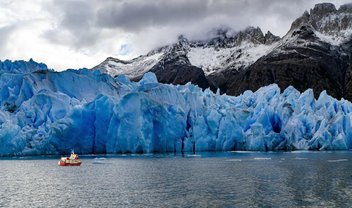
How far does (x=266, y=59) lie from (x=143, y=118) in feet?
301

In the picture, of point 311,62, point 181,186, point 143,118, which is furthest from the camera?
point 311,62

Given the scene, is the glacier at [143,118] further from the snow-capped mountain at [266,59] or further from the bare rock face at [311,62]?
the snow-capped mountain at [266,59]

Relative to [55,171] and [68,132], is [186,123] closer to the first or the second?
[68,132]

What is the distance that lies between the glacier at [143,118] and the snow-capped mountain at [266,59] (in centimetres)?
6308

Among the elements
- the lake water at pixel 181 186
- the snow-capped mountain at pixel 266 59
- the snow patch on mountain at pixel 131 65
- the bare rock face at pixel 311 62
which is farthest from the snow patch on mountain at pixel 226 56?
the lake water at pixel 181 186

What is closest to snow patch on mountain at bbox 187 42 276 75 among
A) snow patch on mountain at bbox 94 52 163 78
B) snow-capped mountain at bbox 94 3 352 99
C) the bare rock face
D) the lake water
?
snow-capped mountain at bbox 94 3 352 99

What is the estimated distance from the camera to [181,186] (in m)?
25.1

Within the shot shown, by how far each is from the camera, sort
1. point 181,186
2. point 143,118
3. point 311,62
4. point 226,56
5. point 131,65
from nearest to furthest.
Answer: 1. point 181,186
2. point 143,118
3. point 311,62
4. point 226,56
5. point 131,65

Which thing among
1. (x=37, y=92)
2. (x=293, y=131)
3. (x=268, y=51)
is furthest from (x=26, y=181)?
(x=268, y=51)

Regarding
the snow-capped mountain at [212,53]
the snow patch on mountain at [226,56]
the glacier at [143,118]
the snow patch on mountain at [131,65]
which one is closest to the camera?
the glacier at [143,118]

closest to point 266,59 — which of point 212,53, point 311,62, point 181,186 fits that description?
point 311,62

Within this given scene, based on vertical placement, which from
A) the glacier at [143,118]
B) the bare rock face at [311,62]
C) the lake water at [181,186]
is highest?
the bare rock face at [311,62]

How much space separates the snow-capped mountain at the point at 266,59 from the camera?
413 ft

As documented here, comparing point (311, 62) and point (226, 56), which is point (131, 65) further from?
point (311, 62)
